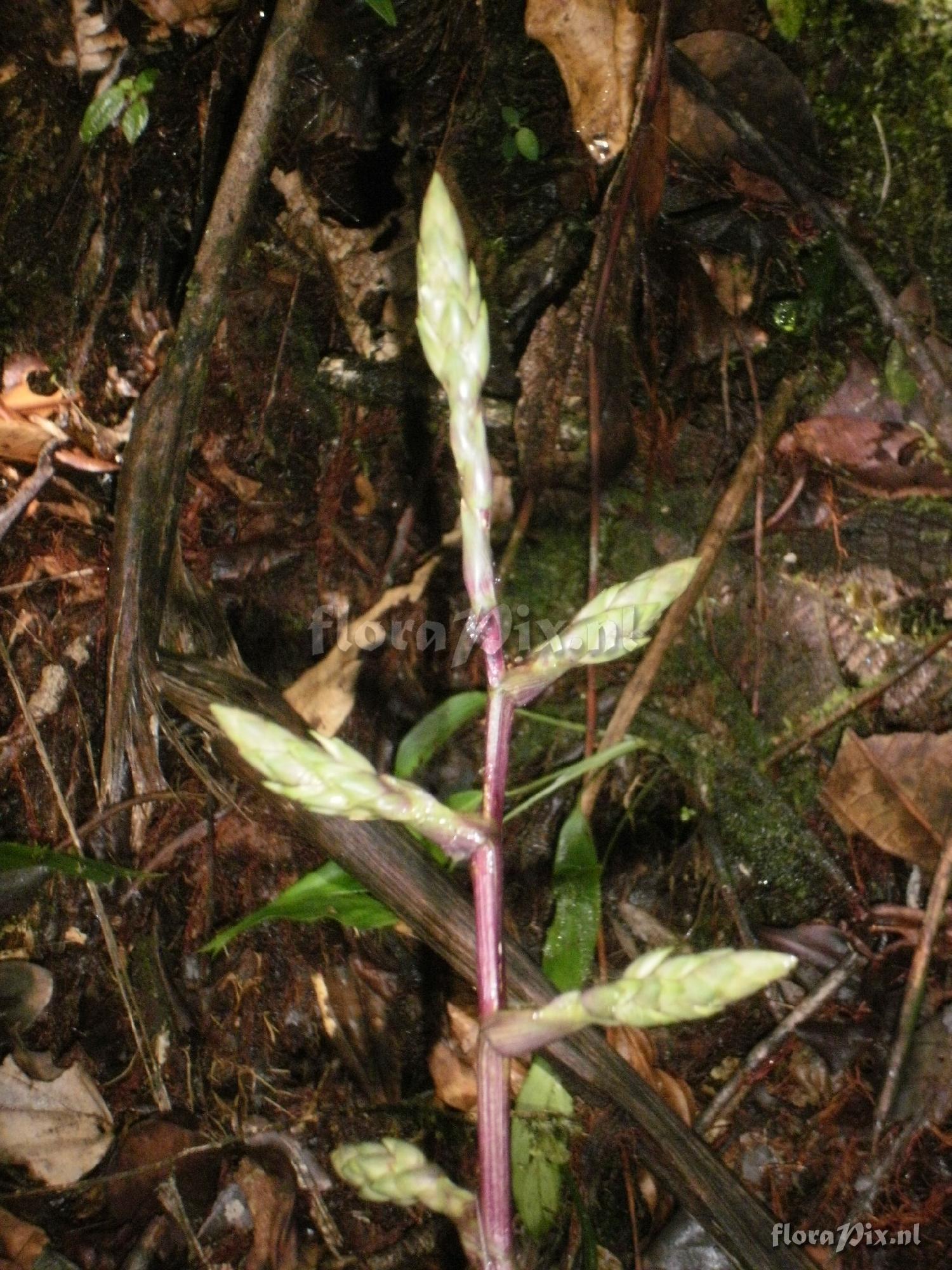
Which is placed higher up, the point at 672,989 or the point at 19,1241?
the point at 672,989

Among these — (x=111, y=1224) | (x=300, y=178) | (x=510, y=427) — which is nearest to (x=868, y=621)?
(x=510, y=427)

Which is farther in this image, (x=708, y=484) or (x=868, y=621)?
(x=708, y=484)

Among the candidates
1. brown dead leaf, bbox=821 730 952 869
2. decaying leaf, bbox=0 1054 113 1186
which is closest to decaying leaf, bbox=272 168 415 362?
brown dead leaf, bbox=821 730 952 869

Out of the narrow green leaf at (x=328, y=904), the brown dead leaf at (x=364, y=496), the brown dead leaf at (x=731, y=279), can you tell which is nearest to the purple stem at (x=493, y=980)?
the narrow green leaf at (x=328, y=904)

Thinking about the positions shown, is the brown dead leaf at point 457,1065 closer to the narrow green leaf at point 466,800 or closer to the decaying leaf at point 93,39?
the narrow green leaf at point 466,800

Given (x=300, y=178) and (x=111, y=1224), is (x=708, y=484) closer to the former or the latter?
(x=300, y=178)

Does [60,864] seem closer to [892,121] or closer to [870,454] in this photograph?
[870,454]

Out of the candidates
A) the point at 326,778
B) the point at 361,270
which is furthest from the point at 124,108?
the point at 326,778
